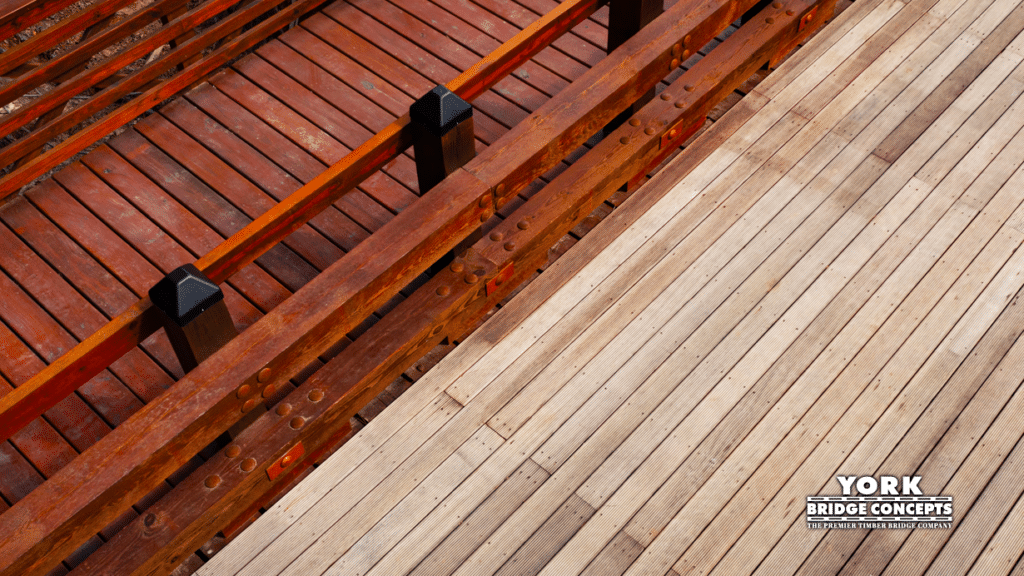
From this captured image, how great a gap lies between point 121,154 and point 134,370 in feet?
4.17

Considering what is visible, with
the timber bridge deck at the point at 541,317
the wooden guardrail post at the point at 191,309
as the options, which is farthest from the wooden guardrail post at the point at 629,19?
the wooden guardrail post at the point at 191,309

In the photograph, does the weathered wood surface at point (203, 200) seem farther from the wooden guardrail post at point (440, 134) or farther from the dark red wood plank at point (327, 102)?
the wooden guardrail post at point (440, 134)

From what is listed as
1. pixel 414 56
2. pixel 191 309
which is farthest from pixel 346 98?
pixel 191 309

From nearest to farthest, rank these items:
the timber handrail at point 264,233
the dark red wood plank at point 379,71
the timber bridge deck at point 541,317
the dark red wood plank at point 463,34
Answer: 1. the timber handrail at point 264,233
2. the timber bridge deck at point 541,317
3. the dark red wood plank at point 379,71
4. the dark red wood plank at point 463,34

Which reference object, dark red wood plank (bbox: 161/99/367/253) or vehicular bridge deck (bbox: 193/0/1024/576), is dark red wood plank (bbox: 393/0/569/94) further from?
dark red wood plank (bbox: 161/99/367/253)

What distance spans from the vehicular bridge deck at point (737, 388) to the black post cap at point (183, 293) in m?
0.89

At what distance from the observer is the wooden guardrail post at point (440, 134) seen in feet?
Result: 10.3

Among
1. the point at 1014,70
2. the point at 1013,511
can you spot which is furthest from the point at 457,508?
the point at 1014,70

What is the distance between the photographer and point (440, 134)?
10.4ft

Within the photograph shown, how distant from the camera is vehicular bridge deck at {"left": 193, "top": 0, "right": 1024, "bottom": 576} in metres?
3.11

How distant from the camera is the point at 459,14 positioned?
4.82 metres

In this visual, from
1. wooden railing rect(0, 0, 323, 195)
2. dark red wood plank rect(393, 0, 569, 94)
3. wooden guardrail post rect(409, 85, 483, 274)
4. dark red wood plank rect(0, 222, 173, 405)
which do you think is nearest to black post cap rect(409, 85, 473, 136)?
wooden guardrail post rect(409, 85, 483, 274)

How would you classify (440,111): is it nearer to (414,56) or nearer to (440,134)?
(440,134)

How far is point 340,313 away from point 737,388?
61.5 inches
